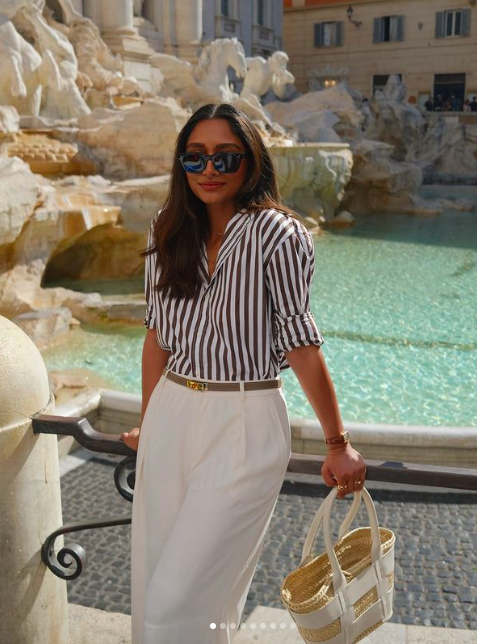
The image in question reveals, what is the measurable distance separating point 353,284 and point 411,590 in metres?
7.17

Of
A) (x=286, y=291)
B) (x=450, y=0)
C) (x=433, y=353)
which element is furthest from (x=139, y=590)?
(x=450, y=0)

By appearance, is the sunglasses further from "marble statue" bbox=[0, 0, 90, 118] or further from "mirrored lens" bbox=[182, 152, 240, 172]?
"marble statue" bbox=[0, 0, 90, 118]

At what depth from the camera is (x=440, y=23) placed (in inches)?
1150

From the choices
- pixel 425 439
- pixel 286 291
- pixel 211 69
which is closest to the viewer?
pixel 286 291

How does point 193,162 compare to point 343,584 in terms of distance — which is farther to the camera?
point 193,162

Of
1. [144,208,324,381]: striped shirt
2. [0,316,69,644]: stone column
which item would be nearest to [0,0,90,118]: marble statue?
[0,316,69,644]: stone column

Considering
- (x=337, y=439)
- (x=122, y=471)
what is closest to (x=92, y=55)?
(x=122, y=471)

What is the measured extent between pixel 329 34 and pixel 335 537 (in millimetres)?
30691

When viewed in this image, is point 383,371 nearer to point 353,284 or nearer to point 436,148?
point 353,284

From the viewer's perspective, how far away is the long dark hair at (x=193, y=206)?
1608 mm

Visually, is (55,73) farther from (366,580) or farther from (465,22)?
(465,22)

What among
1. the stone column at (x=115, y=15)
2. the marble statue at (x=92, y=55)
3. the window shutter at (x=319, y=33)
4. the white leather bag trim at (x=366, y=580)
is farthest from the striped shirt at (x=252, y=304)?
the window shutter at (x=319, y=33)

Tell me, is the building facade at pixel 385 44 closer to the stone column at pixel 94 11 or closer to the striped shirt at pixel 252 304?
the stone column at pixel 94 11

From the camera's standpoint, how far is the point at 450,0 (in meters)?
28.7
